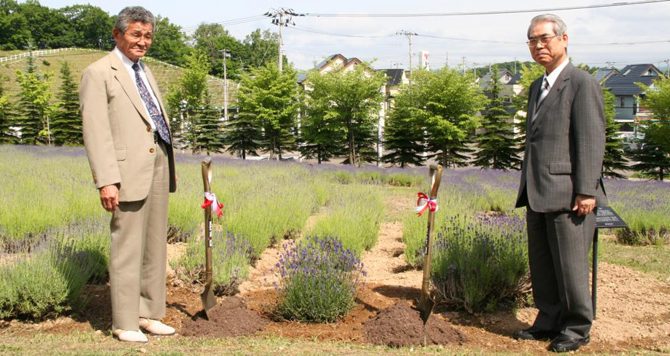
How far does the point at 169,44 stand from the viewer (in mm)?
116688

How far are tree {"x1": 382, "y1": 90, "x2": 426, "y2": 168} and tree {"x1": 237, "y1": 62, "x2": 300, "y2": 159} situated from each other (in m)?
4.85

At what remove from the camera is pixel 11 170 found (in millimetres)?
11867

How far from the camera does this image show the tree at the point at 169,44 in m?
116

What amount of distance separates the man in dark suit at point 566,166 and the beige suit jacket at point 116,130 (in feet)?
8.33

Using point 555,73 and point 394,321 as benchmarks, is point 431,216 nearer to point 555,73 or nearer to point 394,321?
point 394,321

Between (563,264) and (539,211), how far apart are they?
372mm

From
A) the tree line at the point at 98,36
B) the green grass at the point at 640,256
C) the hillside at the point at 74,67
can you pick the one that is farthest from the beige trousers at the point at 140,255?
the tree line at the point at 98,36

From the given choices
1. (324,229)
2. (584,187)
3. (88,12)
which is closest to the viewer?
(584,187)

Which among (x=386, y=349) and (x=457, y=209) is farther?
(x=457, y=209)

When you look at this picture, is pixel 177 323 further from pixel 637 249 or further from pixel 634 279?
pixel 637 249

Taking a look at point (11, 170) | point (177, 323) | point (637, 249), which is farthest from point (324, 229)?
point (11, 170)

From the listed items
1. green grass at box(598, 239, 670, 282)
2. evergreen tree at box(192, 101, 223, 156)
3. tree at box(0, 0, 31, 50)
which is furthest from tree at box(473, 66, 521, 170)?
tree at box(0, 0, 31, 50)

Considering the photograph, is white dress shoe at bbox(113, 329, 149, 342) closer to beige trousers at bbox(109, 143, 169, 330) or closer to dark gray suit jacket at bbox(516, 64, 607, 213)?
beige trousers at bbox(109, 143, 169, 330)

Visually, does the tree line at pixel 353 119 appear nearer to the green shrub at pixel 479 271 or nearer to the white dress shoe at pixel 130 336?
the green shrub at pixel 479 271
